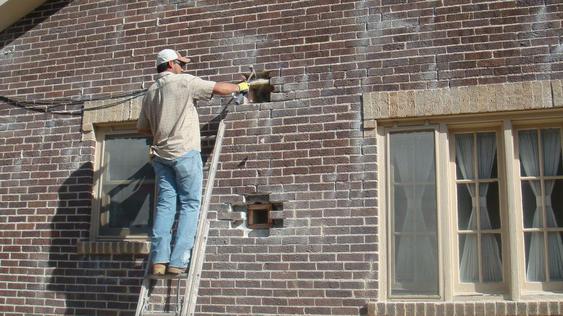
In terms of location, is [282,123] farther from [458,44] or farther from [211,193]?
[458,44]

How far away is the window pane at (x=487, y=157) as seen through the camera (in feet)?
21.5

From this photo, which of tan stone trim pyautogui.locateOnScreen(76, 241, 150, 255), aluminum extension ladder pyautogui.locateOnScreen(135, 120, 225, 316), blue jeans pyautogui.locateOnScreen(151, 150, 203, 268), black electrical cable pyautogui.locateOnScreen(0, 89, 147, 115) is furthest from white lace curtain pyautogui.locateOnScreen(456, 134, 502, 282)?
black electrical cable pyautogui.locateOnScreen(0, 89, 147, 115)

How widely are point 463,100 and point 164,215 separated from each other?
272cm

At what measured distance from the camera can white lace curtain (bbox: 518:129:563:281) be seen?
6258 mm

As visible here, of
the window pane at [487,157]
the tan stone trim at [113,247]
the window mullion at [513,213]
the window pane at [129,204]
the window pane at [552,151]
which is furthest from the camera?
the window pane at [129,204]

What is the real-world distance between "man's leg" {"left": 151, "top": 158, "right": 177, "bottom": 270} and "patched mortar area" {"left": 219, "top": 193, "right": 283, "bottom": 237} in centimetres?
89

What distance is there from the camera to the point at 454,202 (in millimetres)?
6551

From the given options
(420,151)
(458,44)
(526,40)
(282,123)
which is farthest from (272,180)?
(526,40)

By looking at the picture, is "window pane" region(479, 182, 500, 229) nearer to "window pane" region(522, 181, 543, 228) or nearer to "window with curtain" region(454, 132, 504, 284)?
"window with curtain" region(454, 132, 504, 284)

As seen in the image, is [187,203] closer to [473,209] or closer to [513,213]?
[473,209]

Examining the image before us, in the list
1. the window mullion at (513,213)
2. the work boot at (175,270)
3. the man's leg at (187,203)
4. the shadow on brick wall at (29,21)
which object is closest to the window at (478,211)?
the window mullion at (513,213)

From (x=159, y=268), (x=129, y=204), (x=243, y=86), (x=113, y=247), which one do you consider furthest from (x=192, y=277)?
(x=129, y=204)

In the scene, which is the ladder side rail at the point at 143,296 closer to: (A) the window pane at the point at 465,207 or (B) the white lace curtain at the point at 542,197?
(A) the window pane at the point at 465,207

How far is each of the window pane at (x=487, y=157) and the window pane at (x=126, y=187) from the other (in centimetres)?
314
